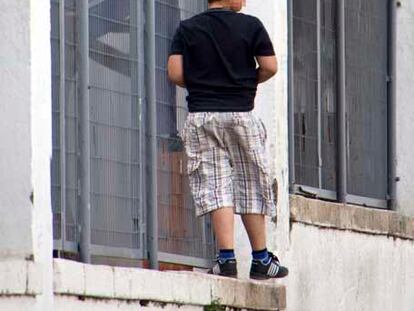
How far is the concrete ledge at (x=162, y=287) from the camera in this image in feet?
27.8

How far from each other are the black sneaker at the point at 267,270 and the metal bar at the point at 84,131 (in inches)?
50.0

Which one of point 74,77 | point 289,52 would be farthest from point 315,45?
point 74,77

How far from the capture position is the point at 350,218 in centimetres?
1180

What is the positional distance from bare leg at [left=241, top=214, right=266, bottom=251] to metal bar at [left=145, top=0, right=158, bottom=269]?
522 mm

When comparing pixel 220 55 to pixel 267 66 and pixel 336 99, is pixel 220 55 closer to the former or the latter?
pixel 267 66

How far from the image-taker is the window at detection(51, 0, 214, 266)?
8875mm

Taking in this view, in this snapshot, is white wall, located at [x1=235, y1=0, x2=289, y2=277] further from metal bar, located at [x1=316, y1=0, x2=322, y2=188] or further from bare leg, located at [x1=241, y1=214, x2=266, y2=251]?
metal bar, located at [x1=316, y1=0, x2=322, y2=188]

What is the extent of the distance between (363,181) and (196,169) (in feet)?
10.6

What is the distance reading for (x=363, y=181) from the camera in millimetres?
12680

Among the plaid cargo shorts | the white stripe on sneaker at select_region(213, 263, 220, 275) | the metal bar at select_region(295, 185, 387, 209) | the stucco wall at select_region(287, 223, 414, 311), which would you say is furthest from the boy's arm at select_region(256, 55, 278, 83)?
the metal bar at select_region(295, 185, 387, 209)

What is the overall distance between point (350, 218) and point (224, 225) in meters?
2.35

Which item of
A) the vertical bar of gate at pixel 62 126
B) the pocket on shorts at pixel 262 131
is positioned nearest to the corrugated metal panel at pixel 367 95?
the pocket on shorts at pixel 262 131

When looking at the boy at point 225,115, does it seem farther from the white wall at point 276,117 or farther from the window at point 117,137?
the white wall at point 276,117

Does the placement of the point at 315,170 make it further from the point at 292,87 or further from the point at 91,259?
the point at 91,259
